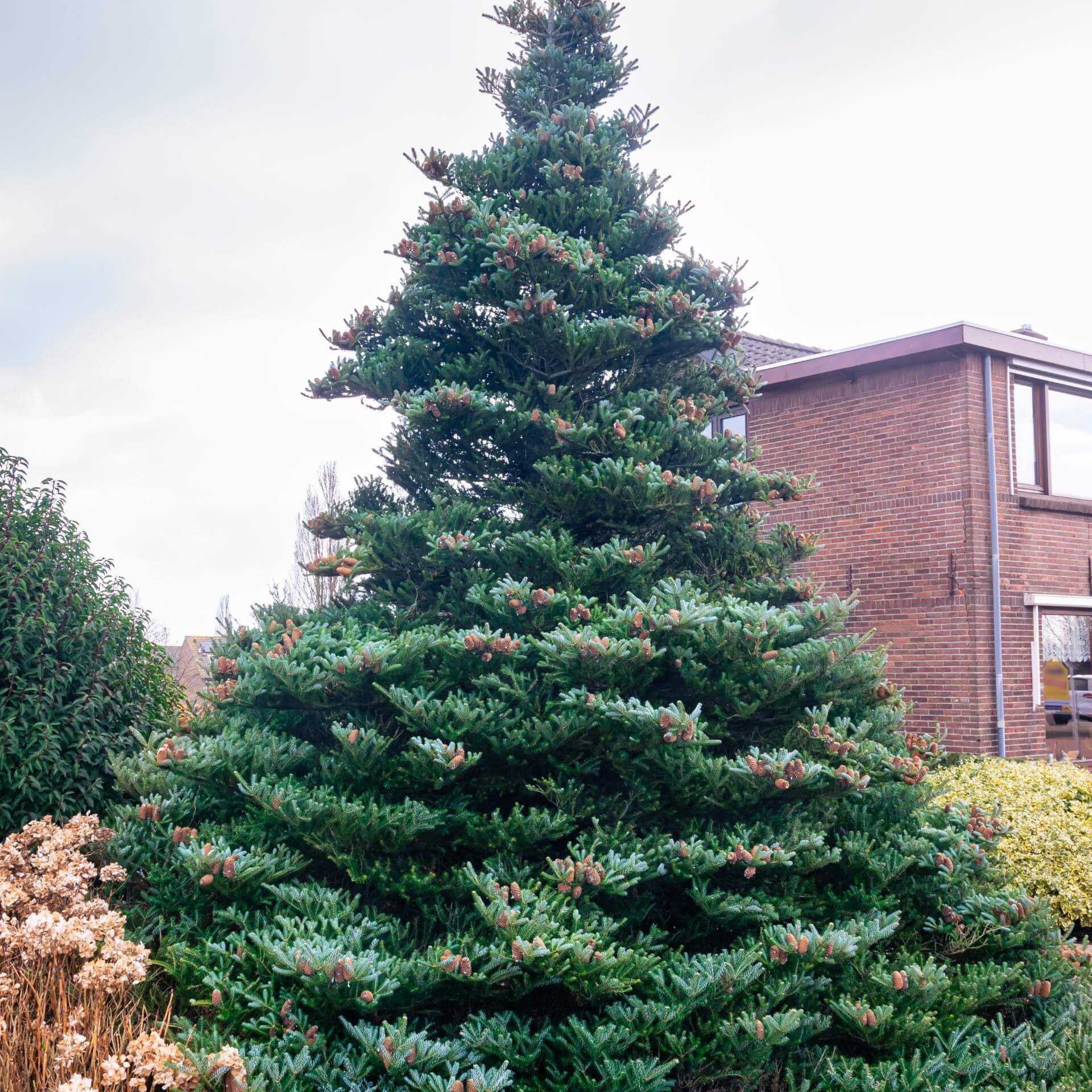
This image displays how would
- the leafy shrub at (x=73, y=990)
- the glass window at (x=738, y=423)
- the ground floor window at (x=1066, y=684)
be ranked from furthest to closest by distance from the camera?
the glass window at (x=738, y=423) < the ground floor window at (x=1066, y=684) < the leafy shrub at (x=73, y=990)

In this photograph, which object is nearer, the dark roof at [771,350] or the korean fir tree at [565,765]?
the korean fir tree at [565,765]

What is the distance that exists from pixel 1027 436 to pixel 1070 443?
89cm

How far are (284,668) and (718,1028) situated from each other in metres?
2.70

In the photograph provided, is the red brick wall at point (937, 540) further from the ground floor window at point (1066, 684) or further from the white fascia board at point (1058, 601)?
the ground floor window at point (1066, 684)

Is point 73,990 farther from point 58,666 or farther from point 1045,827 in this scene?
point 1045,827

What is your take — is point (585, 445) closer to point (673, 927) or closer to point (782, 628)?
point (782, 628)

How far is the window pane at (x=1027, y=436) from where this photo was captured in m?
13.8

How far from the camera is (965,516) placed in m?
13.0

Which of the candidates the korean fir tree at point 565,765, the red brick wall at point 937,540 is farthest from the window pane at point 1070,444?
the korean fir tree at point 565,765

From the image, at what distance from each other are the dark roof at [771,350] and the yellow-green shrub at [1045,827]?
893 cm

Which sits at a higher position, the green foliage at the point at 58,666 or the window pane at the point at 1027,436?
the window pane at the point at 1027,436

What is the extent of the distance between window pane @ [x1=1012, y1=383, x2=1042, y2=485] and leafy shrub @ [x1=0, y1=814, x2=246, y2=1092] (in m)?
12.3

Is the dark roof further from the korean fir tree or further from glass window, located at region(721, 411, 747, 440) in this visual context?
the korean fir tree

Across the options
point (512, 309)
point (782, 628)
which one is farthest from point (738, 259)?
point (782, 628)
